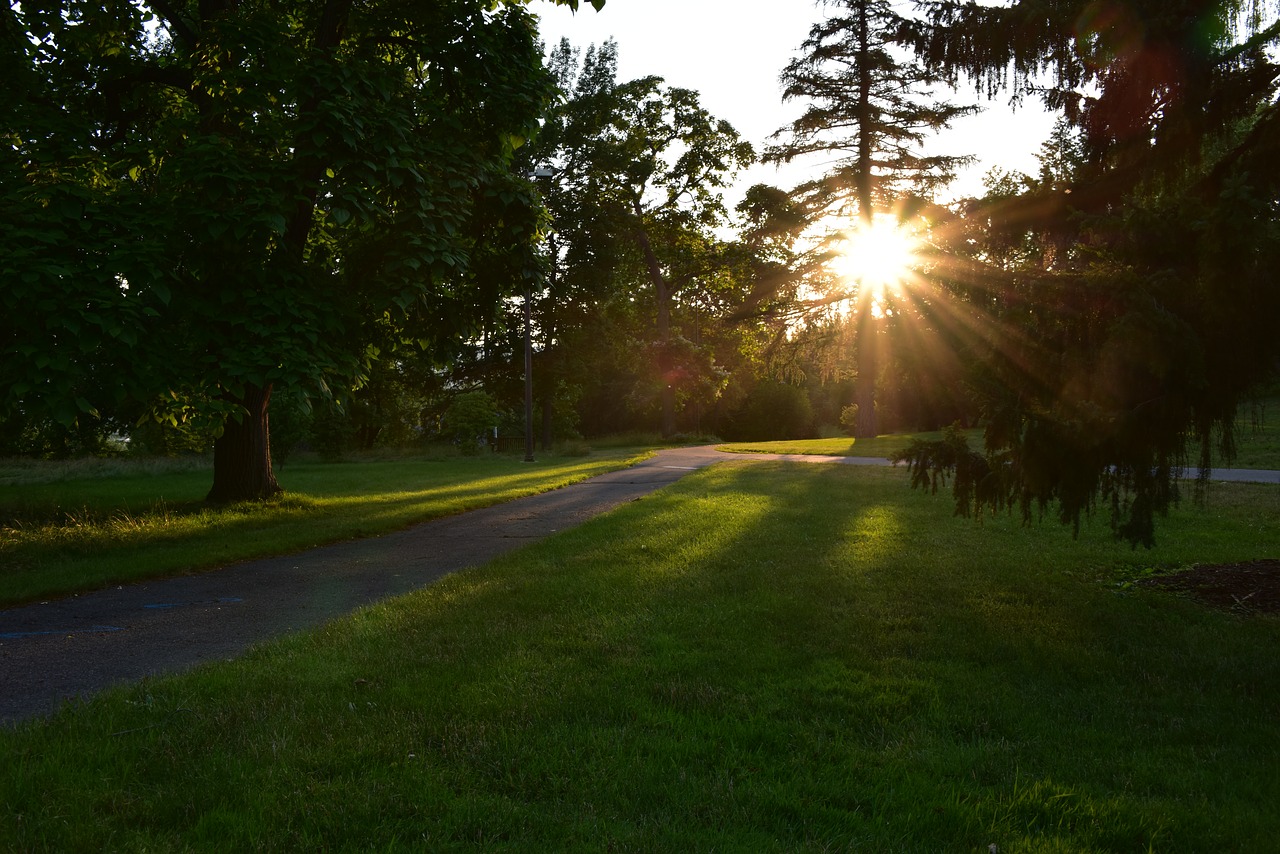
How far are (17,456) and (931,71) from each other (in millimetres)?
34882

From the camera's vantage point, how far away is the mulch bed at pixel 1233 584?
6.39 meters

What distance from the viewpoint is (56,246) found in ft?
25.9

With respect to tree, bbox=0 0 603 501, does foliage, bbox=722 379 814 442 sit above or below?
below

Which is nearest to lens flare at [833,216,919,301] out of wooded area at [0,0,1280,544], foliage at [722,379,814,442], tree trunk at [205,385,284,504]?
wooded area at [0,0,1280,544]

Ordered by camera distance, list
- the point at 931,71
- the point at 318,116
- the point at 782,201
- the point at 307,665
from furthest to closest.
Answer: the point at 782,201
the point at 318,116
the point at 931,71
the point at 307,665

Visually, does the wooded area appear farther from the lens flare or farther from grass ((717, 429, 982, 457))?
grass ((717, 429, 982, 457))

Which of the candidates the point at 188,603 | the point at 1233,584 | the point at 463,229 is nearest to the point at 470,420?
the point at 463,229

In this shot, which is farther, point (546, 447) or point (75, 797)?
point (546, 447)

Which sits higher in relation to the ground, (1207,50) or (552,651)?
(1207,50)

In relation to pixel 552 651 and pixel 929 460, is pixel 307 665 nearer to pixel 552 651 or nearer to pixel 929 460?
pixel 552 651

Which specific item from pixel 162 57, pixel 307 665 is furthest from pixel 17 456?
pixel 307 665

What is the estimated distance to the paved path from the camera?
474cm

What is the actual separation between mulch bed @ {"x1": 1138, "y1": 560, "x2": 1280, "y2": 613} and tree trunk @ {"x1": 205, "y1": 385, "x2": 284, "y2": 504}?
39.5 ft

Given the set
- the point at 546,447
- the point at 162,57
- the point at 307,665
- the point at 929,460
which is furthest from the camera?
the point at 546,447
